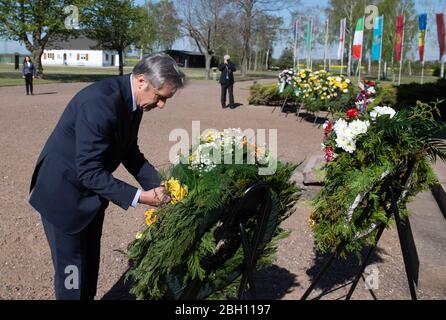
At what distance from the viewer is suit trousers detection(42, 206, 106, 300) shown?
8.77ft

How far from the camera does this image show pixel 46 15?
33.4 meters

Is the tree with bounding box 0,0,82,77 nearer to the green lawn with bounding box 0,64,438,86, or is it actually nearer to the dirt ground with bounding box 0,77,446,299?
the green lawn with bounding box 0,64,438,86

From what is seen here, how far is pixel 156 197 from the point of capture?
232 centimetres

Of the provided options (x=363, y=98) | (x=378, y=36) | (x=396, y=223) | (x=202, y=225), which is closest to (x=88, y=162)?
(x=202, y=225)

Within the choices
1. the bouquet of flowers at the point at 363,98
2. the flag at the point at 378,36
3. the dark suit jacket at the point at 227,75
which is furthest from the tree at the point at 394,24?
the bouquet of flowers at the point at 363,98

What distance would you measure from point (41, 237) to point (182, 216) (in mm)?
3039

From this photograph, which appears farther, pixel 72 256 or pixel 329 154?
pixel 329 154

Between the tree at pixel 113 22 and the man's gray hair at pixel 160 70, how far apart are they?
35906 millimetres

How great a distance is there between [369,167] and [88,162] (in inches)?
58.7

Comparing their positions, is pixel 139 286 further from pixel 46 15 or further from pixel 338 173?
pixel 46 15

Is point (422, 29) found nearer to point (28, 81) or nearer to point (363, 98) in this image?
point (28, 81)

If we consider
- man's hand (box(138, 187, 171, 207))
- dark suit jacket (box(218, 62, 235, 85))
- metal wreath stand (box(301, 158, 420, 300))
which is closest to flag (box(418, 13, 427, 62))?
dark suit jacket (box(218, 62, 235, 85))

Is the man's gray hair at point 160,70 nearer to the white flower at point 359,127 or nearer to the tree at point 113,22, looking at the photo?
the white flower at point 359,127

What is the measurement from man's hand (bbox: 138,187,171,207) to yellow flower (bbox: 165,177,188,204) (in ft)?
0.12
